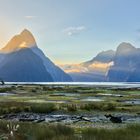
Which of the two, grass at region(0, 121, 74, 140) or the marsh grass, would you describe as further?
the marsh grass

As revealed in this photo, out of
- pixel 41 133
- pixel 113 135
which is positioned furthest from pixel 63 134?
pixel 113 135

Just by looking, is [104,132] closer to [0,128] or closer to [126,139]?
A: [126,139]

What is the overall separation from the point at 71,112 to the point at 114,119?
8.80 m

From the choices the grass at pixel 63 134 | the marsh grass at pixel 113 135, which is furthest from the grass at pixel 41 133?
the marsh grass at pixel 113 135

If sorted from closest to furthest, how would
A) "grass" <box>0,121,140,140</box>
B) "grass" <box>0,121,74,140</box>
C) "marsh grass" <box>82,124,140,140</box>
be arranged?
"grass" <box>0,121,74,140</box> → "grass" <box>0,121,140,140</box> → "marsh grass" <box>82,124,140,140</box>

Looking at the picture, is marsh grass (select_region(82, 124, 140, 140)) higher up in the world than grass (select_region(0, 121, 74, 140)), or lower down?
lower down

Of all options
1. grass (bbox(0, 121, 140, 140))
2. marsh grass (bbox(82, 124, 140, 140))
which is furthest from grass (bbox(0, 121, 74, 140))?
marsh grass (bbox(82, 124, 140, 140))

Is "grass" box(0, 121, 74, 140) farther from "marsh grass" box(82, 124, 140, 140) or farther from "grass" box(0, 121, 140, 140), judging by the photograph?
"marsh grass" box(82, 124, 140, 140)

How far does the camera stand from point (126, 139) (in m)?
15.9

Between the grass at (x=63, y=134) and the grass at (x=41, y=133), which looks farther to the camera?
the grass at (x=63, y=134)

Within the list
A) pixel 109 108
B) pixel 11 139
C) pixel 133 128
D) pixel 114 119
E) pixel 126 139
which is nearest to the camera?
pixel 11 139

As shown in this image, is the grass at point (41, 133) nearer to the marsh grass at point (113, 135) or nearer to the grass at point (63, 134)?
the grass at point (63, 134)

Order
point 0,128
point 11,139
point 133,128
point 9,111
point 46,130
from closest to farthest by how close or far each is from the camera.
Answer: point 11,139, point 46,130, point 0,128, point 133,128, point 9,111

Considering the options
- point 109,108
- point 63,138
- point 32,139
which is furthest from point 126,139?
point 109,108
